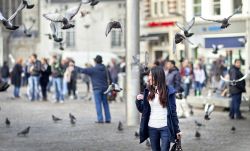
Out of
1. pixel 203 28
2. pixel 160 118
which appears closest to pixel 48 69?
pixel 160 118

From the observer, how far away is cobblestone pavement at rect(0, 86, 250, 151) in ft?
43.8

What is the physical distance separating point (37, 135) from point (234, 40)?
3116 centimetres

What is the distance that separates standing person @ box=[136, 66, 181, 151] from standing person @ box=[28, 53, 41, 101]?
18198 mm

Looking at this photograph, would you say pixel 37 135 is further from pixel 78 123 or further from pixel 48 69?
pixel 48 69

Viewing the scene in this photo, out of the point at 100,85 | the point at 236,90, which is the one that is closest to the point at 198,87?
the point at 236,90

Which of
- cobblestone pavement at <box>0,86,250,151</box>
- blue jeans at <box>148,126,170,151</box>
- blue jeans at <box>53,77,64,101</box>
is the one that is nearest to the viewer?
blue jeans at <box>148,126,170,151</box>

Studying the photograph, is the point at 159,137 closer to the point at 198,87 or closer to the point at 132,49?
the point at 132,49

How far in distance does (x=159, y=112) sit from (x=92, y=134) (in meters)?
6.24

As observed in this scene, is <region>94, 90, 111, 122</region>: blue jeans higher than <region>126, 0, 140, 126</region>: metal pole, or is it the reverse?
<region>126, 0, 140, 126</region>: metal pole

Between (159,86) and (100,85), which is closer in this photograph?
(159,86)

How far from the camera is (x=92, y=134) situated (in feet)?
50.9

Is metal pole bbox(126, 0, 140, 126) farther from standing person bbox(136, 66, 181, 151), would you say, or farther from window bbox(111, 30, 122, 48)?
window bbox(111, 30, 122, 48)

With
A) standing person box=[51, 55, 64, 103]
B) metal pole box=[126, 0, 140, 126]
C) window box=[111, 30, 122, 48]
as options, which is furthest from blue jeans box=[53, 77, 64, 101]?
window box=[111, 30, 122, 48]

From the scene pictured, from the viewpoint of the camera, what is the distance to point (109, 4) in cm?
6206
